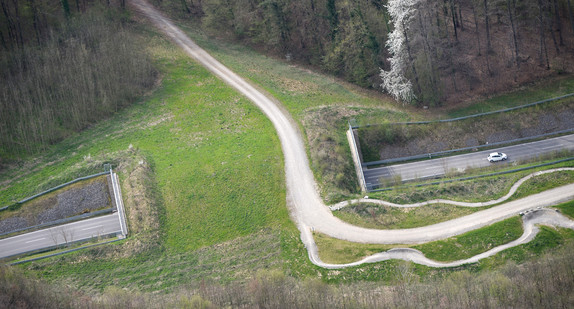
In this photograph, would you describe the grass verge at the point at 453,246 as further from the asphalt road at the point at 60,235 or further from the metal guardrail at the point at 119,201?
the asphalt road at the point at 60,235

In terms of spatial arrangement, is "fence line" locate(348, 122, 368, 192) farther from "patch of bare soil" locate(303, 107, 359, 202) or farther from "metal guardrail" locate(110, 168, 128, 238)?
"metal guardrail" locate(110, 168, 128, 238)

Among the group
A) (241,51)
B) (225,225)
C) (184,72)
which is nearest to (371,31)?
(241,51)

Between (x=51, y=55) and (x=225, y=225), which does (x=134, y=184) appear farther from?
(x=51, y=55)

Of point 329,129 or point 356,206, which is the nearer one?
point 356,206

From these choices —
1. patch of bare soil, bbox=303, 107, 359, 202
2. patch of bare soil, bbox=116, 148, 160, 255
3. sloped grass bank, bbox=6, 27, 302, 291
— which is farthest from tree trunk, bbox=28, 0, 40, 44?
patch of bare soil, bbox=303, 107, 359, 202

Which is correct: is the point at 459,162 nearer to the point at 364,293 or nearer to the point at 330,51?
the point at 364,293

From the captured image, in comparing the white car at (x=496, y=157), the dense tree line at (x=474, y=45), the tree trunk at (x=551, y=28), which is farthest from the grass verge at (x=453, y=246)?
the tree trunk at (x=551, y=28)
